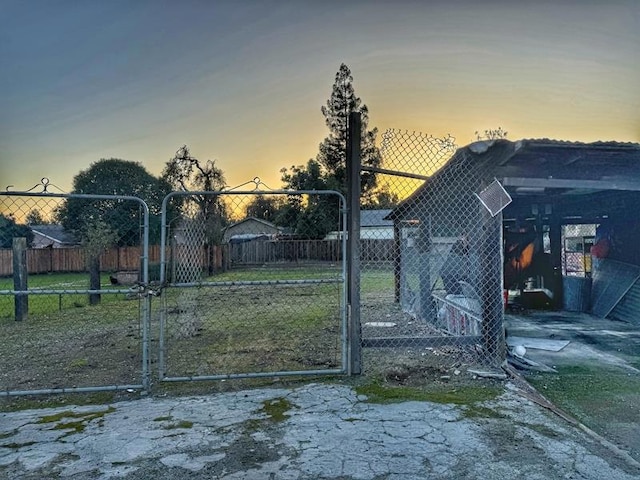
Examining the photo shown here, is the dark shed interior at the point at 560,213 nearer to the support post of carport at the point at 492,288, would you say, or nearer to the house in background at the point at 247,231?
the support post of carport at the point at 492,288

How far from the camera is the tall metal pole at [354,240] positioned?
4.19m

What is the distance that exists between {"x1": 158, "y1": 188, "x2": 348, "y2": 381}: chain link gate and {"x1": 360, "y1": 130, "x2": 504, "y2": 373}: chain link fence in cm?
83

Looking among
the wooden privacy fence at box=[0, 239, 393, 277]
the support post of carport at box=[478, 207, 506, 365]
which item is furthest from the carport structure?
the wooden privacy fence at box=[0, 239, 393, 277]

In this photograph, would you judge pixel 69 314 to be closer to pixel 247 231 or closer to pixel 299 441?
pixel 299 441

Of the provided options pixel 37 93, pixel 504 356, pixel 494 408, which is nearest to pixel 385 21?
pixel 504 356

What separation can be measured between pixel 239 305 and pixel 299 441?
7767 millimetres

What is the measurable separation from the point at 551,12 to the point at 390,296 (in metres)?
8.13

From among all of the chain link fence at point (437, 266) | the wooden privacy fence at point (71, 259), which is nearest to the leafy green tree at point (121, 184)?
the wooden privacy fence at point (71, 259)

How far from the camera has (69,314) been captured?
9.09 metres

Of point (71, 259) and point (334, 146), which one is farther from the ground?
point (334, 146)

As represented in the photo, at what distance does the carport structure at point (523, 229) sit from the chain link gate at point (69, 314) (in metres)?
3.80

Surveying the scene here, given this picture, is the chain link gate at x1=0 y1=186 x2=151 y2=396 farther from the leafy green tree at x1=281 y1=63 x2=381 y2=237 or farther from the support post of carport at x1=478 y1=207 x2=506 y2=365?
the leafy green tree at x1=281 y1=63 x2=381 y2=237

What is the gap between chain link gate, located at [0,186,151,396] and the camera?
3799 millimetres

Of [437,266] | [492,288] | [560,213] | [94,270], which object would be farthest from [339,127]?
[492,288]
